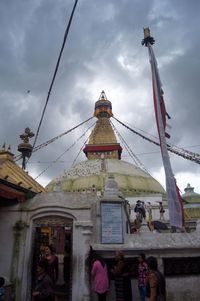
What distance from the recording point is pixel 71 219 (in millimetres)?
8766

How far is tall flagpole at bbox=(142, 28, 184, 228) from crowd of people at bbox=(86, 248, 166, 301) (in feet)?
7.35

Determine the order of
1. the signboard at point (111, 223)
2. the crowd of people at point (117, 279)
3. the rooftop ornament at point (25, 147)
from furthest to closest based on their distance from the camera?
the rooftop ornament at point (25, 147) < the signboard at point (111, 223) < the crowd of people at point (117, 279)

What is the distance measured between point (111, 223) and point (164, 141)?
129 inches

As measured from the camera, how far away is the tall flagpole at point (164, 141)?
8.66 meters

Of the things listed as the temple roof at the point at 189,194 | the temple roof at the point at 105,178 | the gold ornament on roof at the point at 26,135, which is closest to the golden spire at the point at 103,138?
the temple roof at the point at 105,178

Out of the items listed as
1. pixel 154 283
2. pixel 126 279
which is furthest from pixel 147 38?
pixel 154 283

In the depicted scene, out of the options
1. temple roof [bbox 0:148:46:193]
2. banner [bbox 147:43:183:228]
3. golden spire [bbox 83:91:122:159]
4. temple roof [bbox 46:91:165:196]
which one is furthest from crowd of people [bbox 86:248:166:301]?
golden spire [bbox 83:91:122:159]

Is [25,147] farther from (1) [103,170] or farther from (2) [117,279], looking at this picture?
(1) [103,170]

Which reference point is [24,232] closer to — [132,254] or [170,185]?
[132,254]

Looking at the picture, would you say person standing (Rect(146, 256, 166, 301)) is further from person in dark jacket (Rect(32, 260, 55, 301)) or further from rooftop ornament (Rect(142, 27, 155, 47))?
rooftop ornament (Rect(142, 27, 155, 47))

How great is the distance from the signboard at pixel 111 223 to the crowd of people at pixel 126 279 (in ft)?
2.05

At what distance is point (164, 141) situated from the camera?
9.47 meters

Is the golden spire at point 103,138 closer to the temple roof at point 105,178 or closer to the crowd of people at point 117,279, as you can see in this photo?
the temple roof at point 105,178

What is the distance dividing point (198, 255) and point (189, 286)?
880 millimetres
